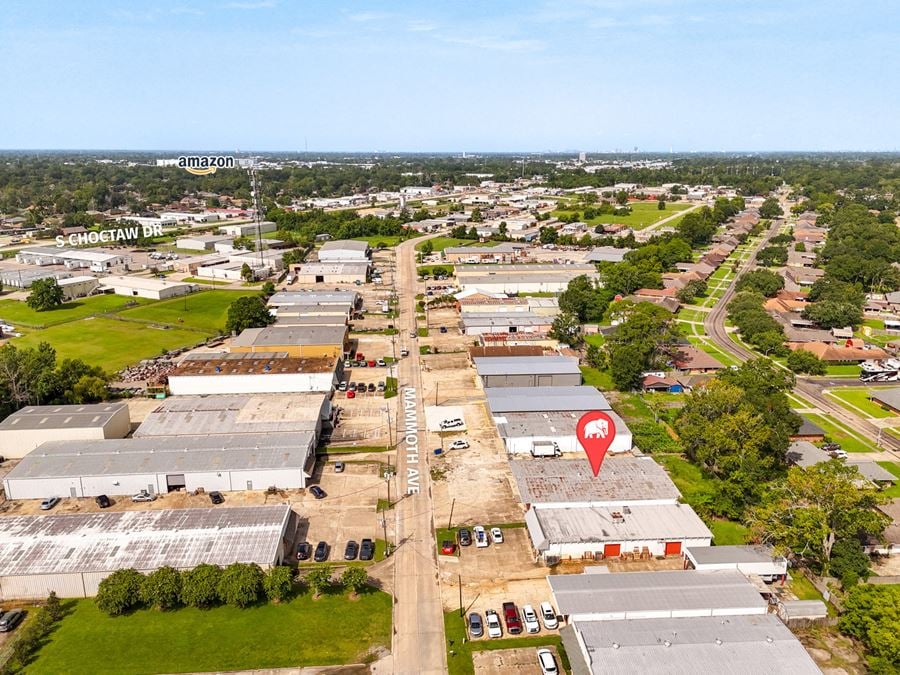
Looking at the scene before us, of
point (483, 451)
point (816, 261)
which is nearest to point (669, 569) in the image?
point (483, 451)

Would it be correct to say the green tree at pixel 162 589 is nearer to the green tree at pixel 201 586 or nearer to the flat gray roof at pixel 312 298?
the green tree at pixel 201 586

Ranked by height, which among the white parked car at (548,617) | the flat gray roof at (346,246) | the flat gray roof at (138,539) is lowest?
the white parked car at (548,617)

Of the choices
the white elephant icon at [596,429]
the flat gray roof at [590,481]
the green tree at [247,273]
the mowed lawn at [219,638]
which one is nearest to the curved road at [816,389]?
the flat gray roof at [590,481]

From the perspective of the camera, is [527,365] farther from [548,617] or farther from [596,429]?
[548,617]

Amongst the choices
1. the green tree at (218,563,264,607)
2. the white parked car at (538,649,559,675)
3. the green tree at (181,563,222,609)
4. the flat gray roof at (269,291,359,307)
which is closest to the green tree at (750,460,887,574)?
the white parked car at (538,649,559,675)

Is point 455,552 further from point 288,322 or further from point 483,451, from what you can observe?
point 288,322

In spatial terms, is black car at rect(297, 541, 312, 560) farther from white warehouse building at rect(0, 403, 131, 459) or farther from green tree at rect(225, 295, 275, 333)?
green tree at rect(225, 295, 275, 333)

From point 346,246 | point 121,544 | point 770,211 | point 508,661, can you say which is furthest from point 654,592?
point 770,211
